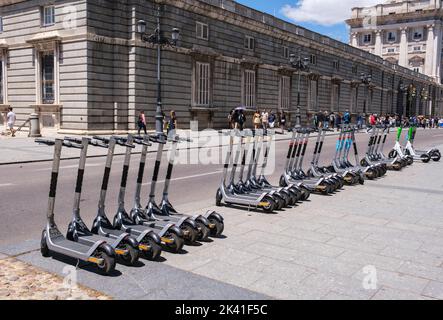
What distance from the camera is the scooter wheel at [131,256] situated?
15.7ft

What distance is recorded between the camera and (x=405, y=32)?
93188 mm

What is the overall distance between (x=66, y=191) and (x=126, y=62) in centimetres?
1823

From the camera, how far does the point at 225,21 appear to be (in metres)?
33.4

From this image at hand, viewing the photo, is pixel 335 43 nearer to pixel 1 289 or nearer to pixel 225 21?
pixel 225 21

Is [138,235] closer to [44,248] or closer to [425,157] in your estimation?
[44,248]

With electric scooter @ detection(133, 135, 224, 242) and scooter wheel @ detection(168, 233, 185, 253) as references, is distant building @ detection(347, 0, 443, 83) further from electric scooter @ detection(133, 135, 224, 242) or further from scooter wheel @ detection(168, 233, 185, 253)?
scooter wheel @ detection(168, 233, 185, 253)

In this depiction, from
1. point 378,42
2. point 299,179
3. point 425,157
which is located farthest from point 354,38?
point 299,179

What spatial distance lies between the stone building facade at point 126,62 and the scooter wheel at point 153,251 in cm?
2082

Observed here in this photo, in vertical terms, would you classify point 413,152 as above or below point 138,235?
above

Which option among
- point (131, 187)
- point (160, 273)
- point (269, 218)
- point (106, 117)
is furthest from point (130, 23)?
point (160, 273)

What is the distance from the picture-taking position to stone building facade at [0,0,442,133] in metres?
25.0

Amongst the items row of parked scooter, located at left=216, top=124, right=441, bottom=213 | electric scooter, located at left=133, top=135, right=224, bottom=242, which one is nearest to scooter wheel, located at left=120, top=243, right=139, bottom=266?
electric scooter, located at left=133, top=135, right=224, bottom=242

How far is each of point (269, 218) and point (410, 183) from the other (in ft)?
18.6

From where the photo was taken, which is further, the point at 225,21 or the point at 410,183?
the point at 225,21
